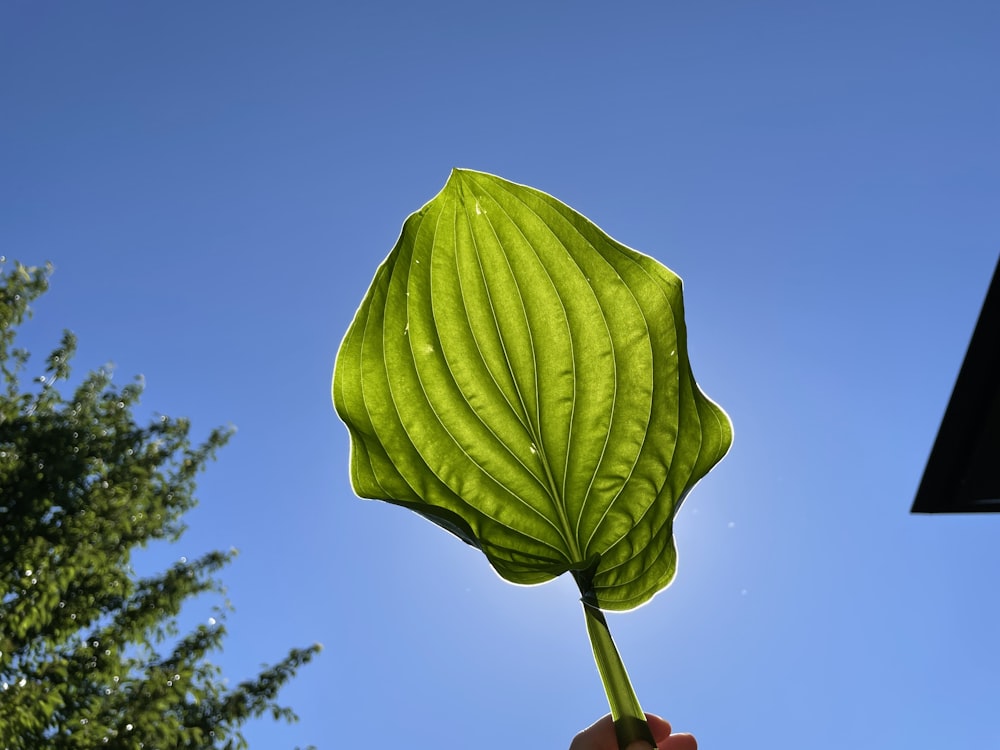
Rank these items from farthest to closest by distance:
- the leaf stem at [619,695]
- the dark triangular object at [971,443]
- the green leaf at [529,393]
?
the dark triangular object at [971,443] < the green leaf at [529,393] < the leaf stem at [619,695]

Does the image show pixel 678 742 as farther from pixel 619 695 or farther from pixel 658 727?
pixel 619 695

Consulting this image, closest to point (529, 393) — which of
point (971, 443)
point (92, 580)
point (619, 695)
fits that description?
point (619, 695)

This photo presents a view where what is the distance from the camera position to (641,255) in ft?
2.35

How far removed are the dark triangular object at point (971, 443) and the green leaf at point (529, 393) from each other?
14.8 feet

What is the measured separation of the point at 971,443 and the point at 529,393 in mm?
5037

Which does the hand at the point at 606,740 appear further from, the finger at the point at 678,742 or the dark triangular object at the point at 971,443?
the dark triangular object at the point at 971,443

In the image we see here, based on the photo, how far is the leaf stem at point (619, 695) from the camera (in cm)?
57

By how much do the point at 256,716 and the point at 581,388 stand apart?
28.9 ft

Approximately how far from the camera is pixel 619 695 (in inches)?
22.8

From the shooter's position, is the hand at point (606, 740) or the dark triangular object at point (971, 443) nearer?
the hand at point (606, 740)

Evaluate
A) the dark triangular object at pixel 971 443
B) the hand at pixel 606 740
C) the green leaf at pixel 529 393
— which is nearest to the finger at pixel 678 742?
the hand at pixel 606 740

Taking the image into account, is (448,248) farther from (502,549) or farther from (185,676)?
(185,676)

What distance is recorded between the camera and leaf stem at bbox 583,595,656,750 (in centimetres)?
57

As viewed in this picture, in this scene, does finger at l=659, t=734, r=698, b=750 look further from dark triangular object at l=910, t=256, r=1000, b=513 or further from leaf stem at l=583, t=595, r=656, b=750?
dark triangular object at l=910, t=256, r=1000, b=513
